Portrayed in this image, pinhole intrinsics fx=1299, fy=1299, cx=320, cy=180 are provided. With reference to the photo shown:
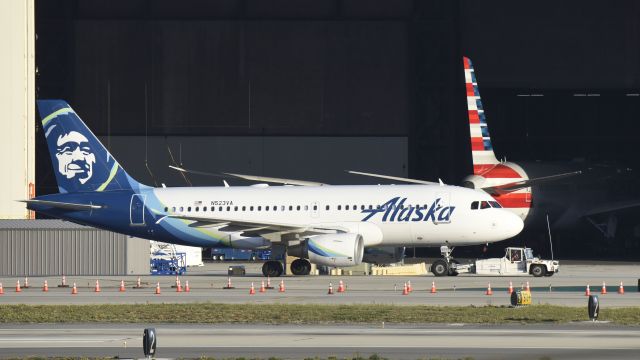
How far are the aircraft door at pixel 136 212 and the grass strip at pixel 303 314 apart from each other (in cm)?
1875

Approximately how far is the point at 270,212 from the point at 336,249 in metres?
5.06

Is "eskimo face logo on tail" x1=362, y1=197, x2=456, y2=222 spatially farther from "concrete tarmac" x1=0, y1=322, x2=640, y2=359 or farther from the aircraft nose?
"concrete tarmac" x1=0, y1=322, x2=640, y2=359

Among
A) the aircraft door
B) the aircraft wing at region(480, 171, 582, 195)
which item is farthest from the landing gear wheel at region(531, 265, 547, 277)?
the aircraft door

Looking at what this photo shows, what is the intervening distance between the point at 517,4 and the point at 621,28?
20.0 feet

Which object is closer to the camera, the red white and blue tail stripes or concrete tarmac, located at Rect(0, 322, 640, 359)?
concrete tarmac, located at Rect(0, 322, 640, 359)

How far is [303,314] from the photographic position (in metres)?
32.4

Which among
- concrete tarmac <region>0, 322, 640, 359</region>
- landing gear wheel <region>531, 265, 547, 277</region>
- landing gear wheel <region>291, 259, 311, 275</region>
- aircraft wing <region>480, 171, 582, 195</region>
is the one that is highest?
aircraft wing <region>480, 171, 582, 195</region>

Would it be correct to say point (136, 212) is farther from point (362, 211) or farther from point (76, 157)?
point (362, 211)

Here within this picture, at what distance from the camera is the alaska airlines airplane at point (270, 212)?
168 feet

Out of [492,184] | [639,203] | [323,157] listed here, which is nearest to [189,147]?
[323,157]

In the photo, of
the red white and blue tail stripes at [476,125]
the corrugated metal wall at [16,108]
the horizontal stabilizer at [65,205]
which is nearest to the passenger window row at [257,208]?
the horizontal stabilizer at [65,205]

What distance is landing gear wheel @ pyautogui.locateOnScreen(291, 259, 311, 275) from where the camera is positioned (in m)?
53.2

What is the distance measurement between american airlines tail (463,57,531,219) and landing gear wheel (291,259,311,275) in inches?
630

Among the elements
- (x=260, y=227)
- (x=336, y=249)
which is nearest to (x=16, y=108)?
(x=260, y=227)
